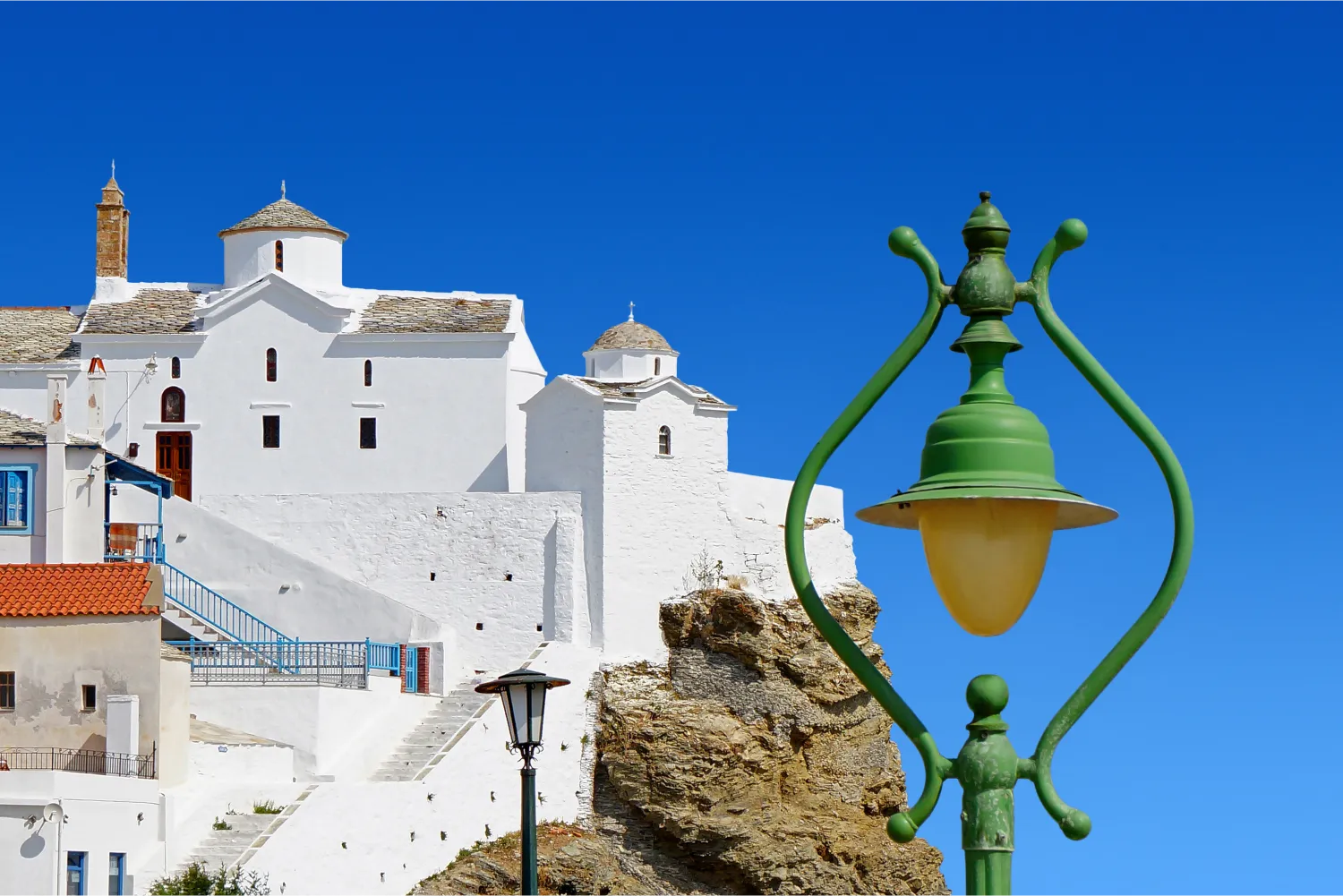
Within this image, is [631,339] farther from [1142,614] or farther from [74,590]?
[1142,614]

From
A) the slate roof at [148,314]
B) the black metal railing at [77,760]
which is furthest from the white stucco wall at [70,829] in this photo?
the slate roof at [148,314]

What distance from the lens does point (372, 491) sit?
143 ft

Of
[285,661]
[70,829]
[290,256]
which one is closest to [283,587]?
[285,661]

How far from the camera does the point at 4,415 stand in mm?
37688

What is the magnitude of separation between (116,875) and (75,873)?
0.82 m

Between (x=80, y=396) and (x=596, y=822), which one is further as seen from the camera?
(x=80, y=396)

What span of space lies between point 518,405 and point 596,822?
921cm

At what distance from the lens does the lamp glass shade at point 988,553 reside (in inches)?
220

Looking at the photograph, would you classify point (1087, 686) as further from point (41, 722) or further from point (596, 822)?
point (596, 822)

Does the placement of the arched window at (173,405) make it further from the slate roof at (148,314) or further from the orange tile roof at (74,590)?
the orange tile roof at (74,590)

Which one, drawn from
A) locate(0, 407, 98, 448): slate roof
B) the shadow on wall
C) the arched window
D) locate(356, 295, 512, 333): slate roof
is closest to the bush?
locate(0, 407, 98, 448): slate roof

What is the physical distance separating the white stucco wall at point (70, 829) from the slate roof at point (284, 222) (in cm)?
1835

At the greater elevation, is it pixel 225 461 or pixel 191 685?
pixel 225 461

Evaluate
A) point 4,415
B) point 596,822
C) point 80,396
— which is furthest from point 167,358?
point 596,822
